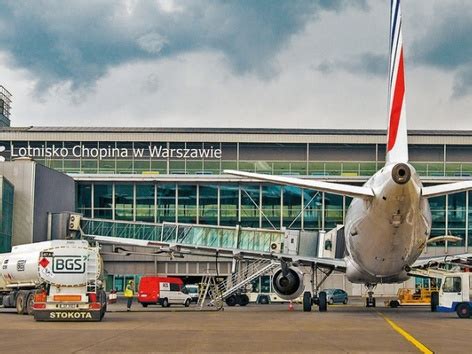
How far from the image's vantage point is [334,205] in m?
84.4

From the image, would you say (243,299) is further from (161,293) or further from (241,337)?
(241,337)

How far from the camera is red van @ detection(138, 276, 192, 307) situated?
2481 inches

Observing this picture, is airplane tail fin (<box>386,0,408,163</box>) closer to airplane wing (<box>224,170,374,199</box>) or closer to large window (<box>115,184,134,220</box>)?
airplane wing (<box>224,170,374,199</box>)

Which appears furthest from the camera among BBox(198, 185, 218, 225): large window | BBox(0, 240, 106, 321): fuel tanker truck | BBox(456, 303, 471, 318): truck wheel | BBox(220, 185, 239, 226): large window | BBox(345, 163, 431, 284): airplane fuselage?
BBox(220, 185, 239, 226): large window

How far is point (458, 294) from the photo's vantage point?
4347cm

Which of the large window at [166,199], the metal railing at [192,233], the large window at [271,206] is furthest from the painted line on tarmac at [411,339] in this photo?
the large window at [166,199]

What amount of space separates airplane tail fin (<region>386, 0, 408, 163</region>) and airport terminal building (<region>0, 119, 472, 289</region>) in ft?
152

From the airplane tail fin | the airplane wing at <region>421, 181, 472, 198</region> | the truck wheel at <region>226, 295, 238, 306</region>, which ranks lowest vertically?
the truck wheel at <region>226, 295, 238, 306</region>

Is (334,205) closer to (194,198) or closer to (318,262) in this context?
(194,198)

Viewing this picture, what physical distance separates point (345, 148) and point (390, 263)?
47026 mm

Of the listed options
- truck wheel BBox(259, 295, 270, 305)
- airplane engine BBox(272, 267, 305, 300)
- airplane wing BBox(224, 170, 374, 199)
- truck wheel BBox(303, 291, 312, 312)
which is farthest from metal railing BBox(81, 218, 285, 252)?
airplane wing BBox(224, 170, 374, 199)

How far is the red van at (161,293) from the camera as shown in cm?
6303

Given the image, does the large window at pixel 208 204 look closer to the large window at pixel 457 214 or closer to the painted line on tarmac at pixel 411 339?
the large window at pixel 457 214

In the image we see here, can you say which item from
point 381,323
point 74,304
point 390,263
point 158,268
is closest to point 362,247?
point 390,263
